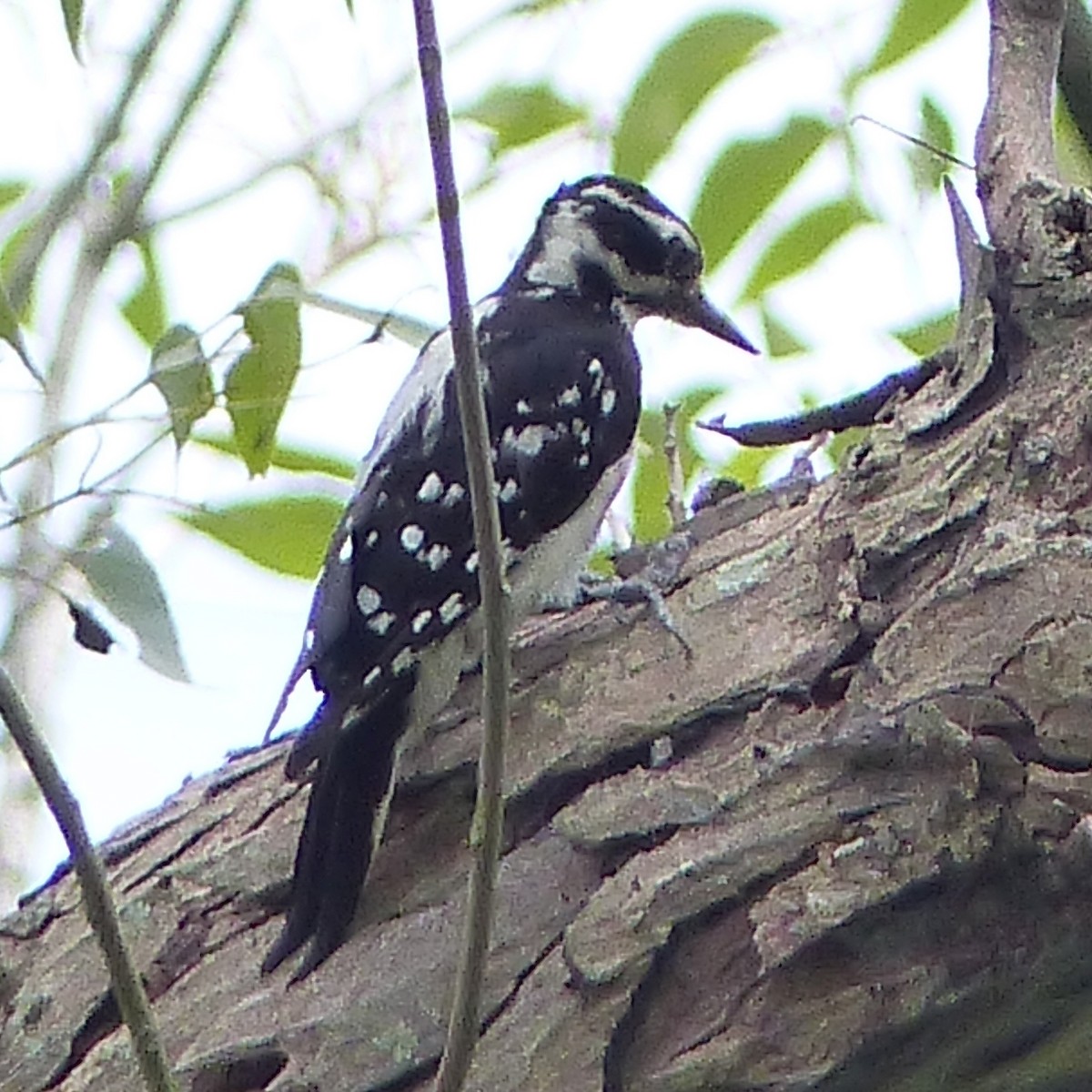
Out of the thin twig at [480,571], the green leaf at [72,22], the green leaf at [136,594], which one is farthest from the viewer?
the green leaf at [136,594]

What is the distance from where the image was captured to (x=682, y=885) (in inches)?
46.9

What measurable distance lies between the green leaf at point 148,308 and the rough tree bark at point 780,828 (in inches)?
17.3

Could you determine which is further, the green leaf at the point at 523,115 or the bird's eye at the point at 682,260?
the bird's eye at the point at 682,260

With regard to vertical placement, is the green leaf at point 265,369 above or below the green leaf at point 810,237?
above

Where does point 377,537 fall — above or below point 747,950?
above

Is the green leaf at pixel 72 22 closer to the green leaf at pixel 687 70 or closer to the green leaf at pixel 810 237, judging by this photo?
the green leaf at pixel 687 70

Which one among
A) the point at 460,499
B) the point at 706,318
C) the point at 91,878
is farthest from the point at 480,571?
the point at 706,318

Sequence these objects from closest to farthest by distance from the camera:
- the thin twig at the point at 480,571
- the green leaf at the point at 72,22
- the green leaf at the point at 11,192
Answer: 1. the thin twig at the point at 480,571
2. the green leaf at the point at 72,22
3. the green leaf at the point at 11,192

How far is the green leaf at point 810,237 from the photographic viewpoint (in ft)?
5.58

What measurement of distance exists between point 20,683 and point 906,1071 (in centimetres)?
84

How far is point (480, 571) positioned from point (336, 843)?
0.49 m

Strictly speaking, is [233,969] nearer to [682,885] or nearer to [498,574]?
[682,885]

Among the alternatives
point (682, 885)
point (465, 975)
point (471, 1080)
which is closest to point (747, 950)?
point (682, 885)

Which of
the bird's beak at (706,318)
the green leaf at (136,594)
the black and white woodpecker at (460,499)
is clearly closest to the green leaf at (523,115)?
the black and white woodpecker at (460,499)
